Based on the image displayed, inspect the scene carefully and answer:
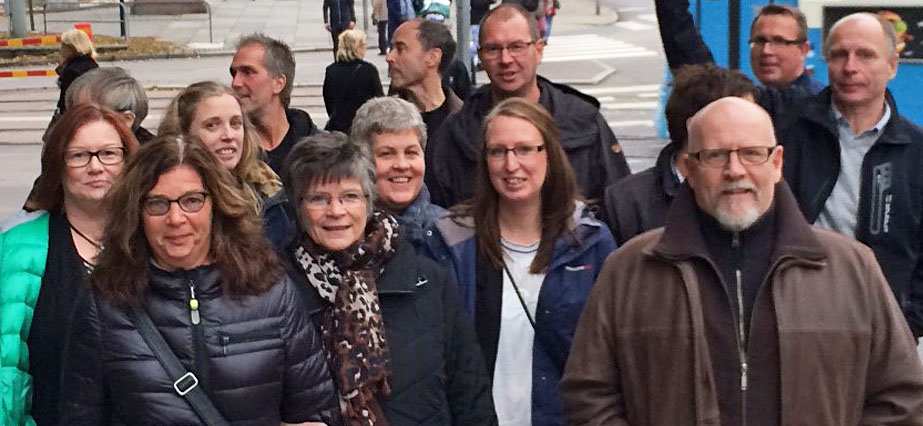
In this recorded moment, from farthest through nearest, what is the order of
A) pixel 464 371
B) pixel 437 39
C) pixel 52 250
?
pixel 437 39
pixel 52 250
pixel 464 371

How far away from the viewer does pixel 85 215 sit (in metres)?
5.15

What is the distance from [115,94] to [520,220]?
6.81ft

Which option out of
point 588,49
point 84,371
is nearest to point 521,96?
point 84,371

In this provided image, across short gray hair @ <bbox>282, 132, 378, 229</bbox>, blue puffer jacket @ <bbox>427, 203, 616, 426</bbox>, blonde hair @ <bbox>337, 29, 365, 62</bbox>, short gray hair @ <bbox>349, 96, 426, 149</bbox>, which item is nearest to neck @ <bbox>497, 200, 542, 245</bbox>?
blue puffer jacket @ <bbox>427, 203, 616, 426</bbox>

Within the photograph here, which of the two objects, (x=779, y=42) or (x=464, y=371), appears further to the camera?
(x=779, y=42)

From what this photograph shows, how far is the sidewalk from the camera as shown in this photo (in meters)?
28.4

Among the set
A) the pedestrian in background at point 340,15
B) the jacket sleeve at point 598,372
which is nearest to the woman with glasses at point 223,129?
the jacket sleeve at point 598,372

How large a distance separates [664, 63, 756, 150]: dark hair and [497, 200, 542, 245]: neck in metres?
0.58

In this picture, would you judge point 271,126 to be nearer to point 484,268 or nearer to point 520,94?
point 520,94

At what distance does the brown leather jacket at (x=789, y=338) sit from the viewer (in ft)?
13.3

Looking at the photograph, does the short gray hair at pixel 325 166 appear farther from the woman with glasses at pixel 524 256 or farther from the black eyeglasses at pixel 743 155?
the black eyeglasses at pixel 743 155

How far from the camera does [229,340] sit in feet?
14.2

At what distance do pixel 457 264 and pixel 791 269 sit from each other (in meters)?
1.39

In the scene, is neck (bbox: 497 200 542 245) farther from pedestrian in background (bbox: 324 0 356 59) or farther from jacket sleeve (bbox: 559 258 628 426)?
pedestrian in background (bbox: 324 0 356 59)
